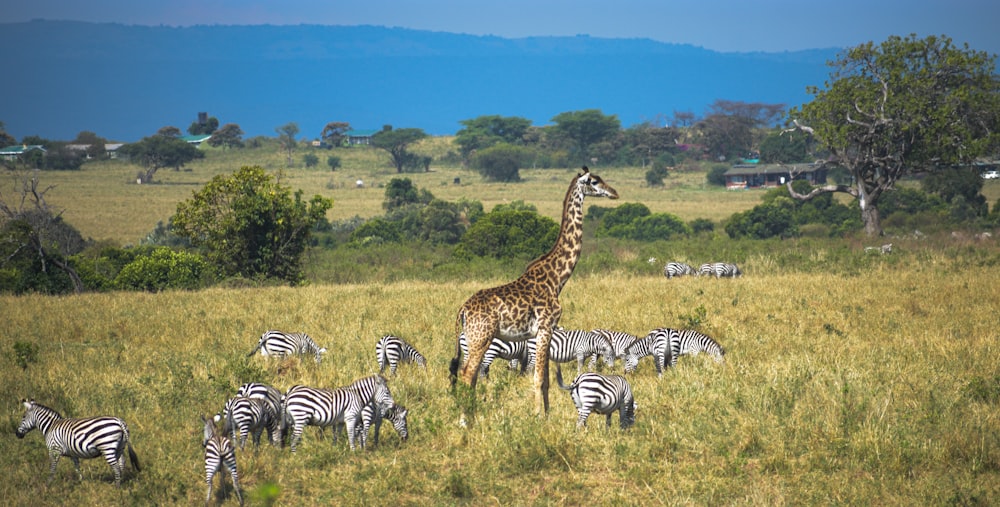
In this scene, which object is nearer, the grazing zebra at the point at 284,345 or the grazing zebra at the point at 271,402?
the grazing zebra at the point at 271,402

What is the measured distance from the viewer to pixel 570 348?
13.3m

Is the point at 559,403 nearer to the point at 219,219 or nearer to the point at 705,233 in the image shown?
the point at 219,219

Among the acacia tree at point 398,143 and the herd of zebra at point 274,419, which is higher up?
the acacia tree at point 398,143

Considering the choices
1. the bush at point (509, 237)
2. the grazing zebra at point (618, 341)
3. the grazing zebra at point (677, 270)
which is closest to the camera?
the grazing zebra at point (618, 341)

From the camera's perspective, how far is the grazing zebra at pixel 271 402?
10109 millimetres

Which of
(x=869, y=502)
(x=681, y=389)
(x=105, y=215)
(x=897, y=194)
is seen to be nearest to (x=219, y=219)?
(x=681, y=389)

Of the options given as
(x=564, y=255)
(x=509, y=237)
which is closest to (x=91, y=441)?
(x=564, y=255)

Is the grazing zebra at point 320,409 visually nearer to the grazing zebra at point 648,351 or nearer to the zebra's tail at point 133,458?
the zebra's tail at point 133,458

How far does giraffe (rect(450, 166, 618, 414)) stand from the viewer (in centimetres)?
1094

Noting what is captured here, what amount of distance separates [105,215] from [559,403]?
5956cm

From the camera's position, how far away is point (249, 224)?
27375 mm

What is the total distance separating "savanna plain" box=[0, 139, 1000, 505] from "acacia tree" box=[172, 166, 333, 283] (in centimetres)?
458

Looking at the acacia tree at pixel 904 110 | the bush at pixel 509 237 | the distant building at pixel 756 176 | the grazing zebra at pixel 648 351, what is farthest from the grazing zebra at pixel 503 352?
the distant building at pixel 756 176

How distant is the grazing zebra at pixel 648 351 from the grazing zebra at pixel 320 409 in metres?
4.89
